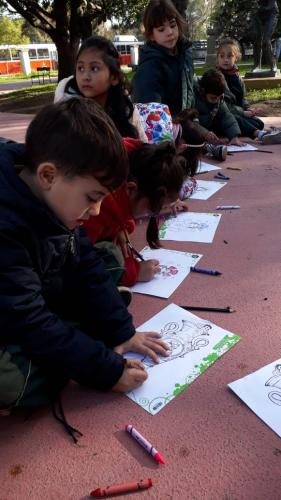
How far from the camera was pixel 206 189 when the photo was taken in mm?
3023

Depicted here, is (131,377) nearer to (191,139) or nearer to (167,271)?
(167,271)

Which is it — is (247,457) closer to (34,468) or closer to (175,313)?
(34,468)

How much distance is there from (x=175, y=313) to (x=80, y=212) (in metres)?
0.66

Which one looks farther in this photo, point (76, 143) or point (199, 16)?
point (199, 16)

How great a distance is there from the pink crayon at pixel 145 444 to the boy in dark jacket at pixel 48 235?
136 mm

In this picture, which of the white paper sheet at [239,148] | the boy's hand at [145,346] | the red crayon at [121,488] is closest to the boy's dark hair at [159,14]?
the white paper sheet at [239,148]

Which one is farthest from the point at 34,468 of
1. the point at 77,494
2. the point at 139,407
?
the point at 139,407

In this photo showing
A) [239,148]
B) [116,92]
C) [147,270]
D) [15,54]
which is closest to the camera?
[147,270]

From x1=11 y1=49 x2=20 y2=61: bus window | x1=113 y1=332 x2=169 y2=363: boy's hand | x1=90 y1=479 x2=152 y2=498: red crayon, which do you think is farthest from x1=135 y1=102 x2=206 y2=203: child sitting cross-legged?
x1=11 y1=49 x2=20 y2=61: bus window

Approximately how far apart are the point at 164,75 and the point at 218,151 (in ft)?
2.47

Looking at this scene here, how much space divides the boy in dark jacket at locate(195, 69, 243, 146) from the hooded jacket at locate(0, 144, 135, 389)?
2953 millimetres

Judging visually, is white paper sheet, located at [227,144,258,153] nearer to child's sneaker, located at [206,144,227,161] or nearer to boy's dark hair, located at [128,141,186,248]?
child's sneaker, located at [206,144,227,161]

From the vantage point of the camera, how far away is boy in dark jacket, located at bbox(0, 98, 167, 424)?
1075mm

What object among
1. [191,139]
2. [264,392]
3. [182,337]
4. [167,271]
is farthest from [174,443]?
[191,139]
